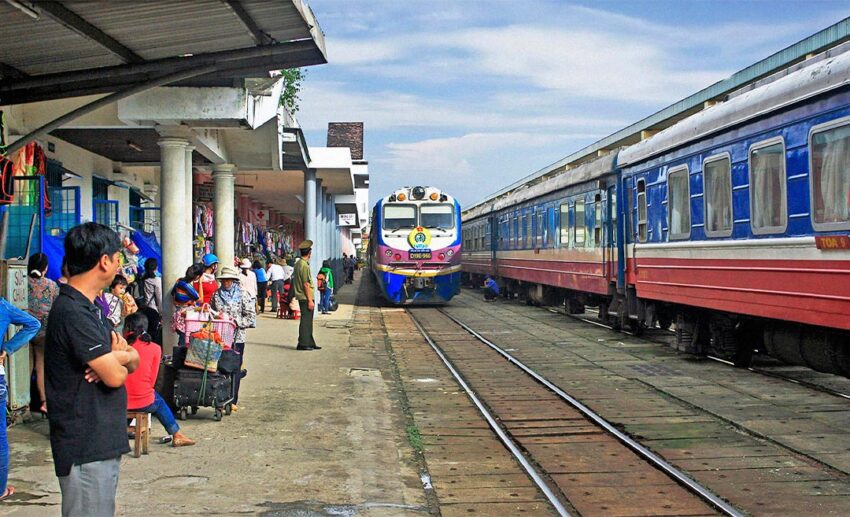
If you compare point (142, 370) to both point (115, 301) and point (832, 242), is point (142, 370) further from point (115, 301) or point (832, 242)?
point (832, 242)

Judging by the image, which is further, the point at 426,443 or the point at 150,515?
the point at 426,443

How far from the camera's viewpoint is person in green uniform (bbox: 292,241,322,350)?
52.1 feet

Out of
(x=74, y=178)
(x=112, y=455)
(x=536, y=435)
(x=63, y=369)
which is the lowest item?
(x=536, y=435)

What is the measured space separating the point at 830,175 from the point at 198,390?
6.36 meters

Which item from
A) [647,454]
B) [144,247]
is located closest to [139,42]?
[647,454]

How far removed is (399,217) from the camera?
2694 cm

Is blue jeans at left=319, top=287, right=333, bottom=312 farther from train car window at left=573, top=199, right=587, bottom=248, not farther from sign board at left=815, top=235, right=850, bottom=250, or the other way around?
sign board at left=815, top=235, right=850, bottom=250

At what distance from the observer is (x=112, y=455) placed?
3.96 meters

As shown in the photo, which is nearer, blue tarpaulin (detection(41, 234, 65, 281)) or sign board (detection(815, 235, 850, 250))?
sign board (detection(815, 235, 850, 250))

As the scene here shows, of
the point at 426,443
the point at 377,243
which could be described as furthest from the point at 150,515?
the point at 377,243

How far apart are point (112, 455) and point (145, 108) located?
865cm

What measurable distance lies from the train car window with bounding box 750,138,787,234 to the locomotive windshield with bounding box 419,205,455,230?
16.1 m

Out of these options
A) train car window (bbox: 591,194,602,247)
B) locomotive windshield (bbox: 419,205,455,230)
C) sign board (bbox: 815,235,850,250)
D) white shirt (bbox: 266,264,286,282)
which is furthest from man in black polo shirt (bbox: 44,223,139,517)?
locomotive windshield (bbox: 419,205,455,230)

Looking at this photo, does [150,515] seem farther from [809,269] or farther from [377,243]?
[377,243]
